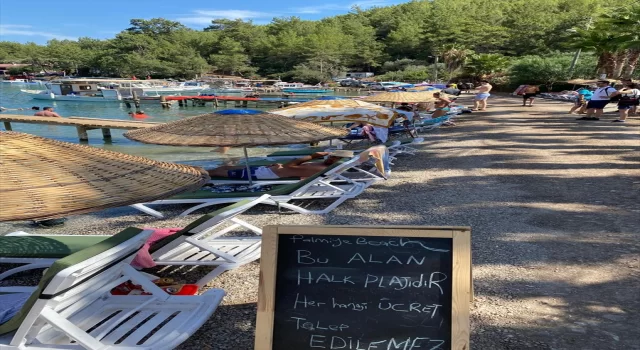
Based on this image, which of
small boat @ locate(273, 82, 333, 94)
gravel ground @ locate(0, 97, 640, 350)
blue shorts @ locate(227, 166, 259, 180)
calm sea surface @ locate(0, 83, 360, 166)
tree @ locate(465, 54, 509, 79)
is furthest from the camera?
small boat @ locate(273, 82, 333, 94)

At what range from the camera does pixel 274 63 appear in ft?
263

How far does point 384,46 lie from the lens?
80812 mm

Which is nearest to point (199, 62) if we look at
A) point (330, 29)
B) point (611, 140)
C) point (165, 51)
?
point (165, 51)

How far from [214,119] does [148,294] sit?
3.52m

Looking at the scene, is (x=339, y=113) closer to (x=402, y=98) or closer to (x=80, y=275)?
(x=402, y=98)

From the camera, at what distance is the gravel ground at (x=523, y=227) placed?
2988 millimetres

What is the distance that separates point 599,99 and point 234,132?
14459mm

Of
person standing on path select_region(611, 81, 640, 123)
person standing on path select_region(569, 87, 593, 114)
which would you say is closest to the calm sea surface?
person standing on path select_region(611, 81, 640, 123)

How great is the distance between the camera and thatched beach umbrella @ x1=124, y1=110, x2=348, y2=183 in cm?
579

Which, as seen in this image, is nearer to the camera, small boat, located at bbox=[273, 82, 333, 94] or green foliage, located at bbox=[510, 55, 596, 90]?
green foliage, located at bbox=[510, 55, 596, 90]

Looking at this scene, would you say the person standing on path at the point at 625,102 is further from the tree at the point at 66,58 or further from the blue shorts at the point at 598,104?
the tree at the point at 66,58

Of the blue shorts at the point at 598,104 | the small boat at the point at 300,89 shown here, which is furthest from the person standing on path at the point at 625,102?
the small boat at the point at 300,89

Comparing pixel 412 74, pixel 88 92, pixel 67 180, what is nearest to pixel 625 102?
pixel 67 180

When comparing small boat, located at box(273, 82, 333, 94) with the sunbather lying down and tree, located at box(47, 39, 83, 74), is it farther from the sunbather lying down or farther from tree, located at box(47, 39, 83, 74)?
tree, located at box(47, 39, 83, 74)
